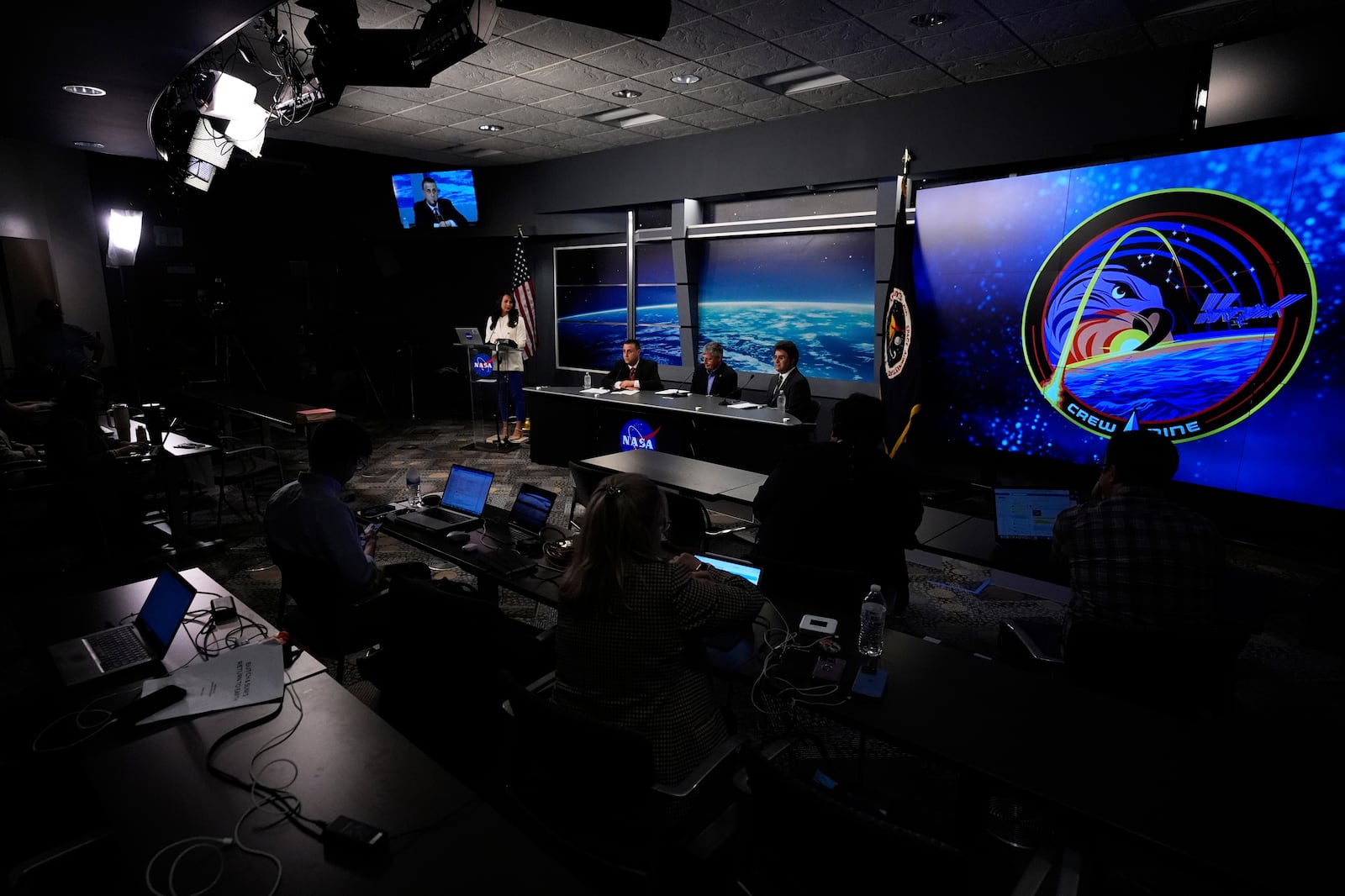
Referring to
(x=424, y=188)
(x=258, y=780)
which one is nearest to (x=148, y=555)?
(x=258, y=780)

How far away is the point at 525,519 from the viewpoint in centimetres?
331

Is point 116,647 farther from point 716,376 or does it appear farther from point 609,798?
point 716,376

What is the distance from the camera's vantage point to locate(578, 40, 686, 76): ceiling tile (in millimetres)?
4996

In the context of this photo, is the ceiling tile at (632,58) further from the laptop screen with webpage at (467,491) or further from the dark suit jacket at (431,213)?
the dark suit jacket at (431,213)

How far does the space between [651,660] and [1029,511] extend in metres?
2.16

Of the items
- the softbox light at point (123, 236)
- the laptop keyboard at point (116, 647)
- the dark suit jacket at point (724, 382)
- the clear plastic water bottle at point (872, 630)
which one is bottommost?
the laptop keyboard at point (116, 647)

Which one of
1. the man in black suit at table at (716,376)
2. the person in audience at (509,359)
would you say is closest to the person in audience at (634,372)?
the man in black suit at table at (716,376)

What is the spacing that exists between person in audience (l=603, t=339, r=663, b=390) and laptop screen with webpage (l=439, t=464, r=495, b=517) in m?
3.99

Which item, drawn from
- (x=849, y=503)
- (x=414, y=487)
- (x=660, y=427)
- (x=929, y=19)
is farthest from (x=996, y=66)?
(x=414, y=487)

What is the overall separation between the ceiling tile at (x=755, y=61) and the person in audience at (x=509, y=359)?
4.43 metres

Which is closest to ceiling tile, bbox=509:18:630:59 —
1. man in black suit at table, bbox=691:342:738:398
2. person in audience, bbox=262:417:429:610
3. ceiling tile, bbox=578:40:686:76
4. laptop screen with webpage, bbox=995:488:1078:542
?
ceiling tile, bbox=578:40:686:76

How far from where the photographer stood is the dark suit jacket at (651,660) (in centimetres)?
182

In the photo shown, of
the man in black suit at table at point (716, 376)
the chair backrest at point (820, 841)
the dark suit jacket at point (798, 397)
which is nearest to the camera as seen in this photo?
the chair backrest at point (820, 841)

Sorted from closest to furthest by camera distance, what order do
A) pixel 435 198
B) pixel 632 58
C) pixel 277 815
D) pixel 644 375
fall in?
pixel 277 815 < pixel 632 58 < pixel 644 375 < pixel 435 198
